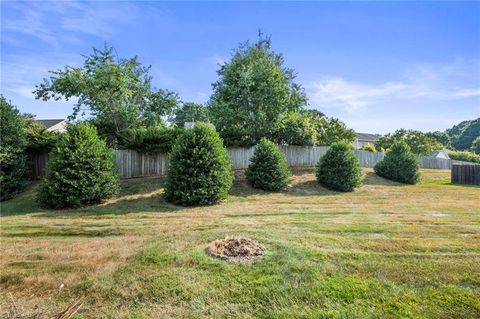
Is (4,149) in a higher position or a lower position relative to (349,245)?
higher

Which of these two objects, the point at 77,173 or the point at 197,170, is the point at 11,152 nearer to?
the point at 77,173

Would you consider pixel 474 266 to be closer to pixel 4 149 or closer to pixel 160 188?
pixel 160 188

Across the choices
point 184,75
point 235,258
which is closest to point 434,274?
point 235,258

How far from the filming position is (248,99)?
17375 millimetres

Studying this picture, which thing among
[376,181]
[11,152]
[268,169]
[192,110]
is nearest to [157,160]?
[268,169]

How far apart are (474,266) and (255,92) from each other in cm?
1422

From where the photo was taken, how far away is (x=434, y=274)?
397cm

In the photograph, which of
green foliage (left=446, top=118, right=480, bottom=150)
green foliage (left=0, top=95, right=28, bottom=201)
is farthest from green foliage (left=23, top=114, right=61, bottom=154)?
green foliage (left=446, top=118, right=480, bottom=150)

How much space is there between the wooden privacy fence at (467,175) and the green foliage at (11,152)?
84.8 ft

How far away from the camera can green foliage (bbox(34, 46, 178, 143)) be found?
50.8ft

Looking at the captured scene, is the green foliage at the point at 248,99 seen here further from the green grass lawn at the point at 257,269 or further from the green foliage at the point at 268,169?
the green grass lawn at the point at 257,269

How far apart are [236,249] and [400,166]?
17075 millimetres

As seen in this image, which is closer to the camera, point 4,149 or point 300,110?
point 4,149

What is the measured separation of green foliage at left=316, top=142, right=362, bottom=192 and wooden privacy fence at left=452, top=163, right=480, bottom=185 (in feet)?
34.5
